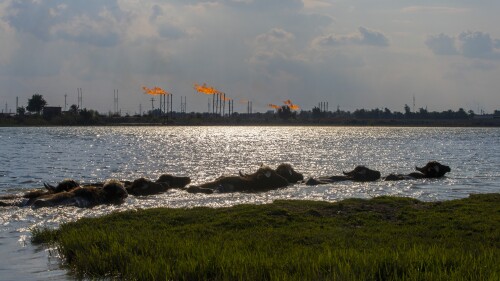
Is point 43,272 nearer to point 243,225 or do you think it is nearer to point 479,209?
point 243,225

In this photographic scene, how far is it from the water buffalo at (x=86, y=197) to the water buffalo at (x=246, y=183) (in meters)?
4.09

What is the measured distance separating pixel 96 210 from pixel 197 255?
11.8 meters

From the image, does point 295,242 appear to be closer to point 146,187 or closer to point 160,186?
point 146,187

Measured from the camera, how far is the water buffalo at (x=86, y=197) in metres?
24.4

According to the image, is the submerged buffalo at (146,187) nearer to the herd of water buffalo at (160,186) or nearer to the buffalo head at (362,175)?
the herd of water buffalo at (160,186)

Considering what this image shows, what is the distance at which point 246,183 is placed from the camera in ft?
100

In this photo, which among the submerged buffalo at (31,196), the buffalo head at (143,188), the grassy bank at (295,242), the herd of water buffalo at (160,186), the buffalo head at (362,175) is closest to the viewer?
the grassy bank at (295,242)

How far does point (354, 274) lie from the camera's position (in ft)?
35.9

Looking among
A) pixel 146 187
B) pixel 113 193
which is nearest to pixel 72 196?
pixel 113 193

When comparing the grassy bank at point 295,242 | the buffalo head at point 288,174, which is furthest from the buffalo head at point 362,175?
→ the grassy bank at point 295,242

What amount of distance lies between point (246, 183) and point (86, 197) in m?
8.31

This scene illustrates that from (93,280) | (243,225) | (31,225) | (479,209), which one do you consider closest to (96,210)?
(31,225)

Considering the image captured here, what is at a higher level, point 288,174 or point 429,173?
point 288,174

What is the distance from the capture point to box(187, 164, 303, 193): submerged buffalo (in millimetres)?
29719
